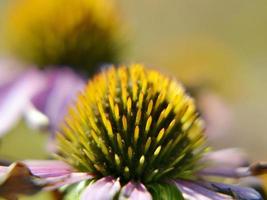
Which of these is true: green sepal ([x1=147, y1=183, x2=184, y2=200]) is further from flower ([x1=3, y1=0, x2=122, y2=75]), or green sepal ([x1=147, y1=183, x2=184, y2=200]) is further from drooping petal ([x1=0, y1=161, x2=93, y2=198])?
flower ([x1=3, y1=0, x2=122, y2=75])

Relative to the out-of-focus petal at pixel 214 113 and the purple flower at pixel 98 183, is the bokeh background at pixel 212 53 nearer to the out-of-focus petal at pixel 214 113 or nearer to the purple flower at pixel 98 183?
the out-of-focus petal at pixel 214 113

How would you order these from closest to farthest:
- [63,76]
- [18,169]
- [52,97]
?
[18,169]
[52,97]
[63,76]

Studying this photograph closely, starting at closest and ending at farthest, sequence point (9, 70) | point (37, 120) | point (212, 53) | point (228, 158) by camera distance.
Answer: point (228, 158) → point (37, 120) → point (9, 70) → point (212, 53)

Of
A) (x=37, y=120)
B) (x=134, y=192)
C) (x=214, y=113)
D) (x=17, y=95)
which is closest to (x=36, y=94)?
(x=17, y=95)

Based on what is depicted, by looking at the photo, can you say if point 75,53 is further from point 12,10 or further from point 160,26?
point 160,26

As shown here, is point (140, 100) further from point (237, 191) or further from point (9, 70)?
point (9, 70)

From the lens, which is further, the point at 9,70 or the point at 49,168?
the point at 9,70

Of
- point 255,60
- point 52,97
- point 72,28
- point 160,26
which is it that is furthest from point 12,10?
point 160,26
